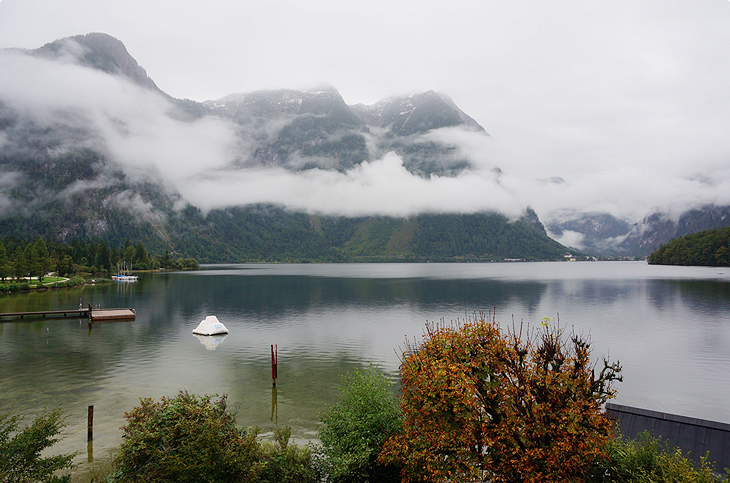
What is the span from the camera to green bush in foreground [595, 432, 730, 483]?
11018mm

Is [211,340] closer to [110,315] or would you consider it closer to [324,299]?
[110,315]

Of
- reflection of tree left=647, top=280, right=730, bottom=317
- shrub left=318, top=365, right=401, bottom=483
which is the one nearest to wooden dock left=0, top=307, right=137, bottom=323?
shrub left=318, top=365, right=401, bottom=483

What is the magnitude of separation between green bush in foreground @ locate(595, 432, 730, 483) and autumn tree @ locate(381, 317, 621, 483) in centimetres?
60

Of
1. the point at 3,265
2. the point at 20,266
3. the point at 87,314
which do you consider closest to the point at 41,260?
the point at 20,266

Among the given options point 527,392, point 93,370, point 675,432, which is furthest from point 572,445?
point 93,370

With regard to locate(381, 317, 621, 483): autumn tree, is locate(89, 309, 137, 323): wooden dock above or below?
below

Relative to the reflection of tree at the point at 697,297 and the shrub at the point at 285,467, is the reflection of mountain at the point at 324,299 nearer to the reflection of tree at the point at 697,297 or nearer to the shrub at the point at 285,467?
the reflection of tree at the point at 697,297

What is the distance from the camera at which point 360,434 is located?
51.1ft

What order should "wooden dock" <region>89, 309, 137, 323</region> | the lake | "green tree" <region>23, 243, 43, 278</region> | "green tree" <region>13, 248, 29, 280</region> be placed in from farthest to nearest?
"green tree" <region>23, 243, 43, 278</region> → "green tree" <region>13, 248, 29, 280</region> → "wooden dock" <region>89, 309, 137, 323</region> → the lake

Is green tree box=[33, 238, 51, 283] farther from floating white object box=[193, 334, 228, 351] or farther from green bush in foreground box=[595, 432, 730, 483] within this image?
green bush in foreground box=[595, 432, 730, 483]

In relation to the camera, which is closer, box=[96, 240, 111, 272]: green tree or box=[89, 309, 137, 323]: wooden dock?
box=[89, 309, 137, 323]: wooden dock

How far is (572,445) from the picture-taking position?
1215cm

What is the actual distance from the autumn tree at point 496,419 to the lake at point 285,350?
12.5m

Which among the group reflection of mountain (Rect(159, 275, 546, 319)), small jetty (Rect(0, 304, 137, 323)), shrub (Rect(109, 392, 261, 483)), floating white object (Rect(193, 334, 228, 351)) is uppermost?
shrub (Rect(109, 392, 261, 483))
